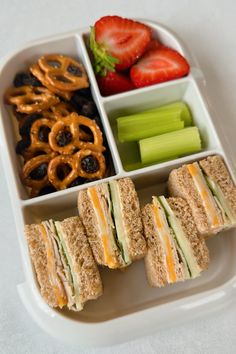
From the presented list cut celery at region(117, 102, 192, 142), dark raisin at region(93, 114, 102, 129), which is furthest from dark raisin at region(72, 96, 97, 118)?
cut celery at region(117, 102, 192, 142)

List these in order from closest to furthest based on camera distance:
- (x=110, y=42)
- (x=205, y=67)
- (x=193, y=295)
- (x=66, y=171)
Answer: (x=193, y=295)
(x=66, y=171)
(x=110, y=42)
(x=205, y=67)

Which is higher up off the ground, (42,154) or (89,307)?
(42,154)

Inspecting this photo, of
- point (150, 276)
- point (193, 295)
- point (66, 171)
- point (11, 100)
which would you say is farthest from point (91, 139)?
point (193, 295)

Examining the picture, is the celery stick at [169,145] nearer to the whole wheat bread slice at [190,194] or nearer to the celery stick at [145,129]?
the celery stick at [145,129]

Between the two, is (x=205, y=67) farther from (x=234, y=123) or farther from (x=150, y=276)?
(x=150, y=276)

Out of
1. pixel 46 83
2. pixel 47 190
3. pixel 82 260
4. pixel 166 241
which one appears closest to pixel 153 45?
pixel 46 83
